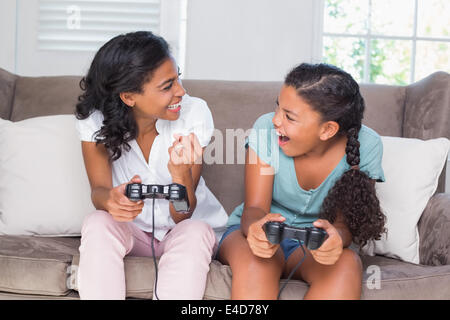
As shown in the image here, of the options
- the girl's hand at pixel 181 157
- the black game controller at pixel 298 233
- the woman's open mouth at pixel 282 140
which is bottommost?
the black game controller at pixel 298 233

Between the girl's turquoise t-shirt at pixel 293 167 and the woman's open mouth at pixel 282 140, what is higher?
the woman's open mouth at pixel 282 140

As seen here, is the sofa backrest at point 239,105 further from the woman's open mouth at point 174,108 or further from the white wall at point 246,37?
the white wall at point 246,37

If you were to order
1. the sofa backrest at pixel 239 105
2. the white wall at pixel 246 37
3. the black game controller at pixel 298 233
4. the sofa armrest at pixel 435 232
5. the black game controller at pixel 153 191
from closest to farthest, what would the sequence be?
the black game controller at pixel 298 233 → the black game controller at pixel 153 191 → the sofa armrest at pixel 435 232 → the sofa backrest at pixel 239 105 → the white wall at pixel 246 37

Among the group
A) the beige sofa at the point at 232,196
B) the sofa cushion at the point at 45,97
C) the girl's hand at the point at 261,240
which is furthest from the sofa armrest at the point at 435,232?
the sofa cushion at the point at 45,97

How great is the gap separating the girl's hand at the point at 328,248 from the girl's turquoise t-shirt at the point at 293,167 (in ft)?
0.95

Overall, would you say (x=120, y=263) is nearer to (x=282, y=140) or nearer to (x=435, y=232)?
(x=282, y=140)

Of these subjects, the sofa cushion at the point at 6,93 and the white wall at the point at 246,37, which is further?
the white wall at the point at 246,37

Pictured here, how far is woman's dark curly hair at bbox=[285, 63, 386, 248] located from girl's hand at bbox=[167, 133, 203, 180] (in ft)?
0.99

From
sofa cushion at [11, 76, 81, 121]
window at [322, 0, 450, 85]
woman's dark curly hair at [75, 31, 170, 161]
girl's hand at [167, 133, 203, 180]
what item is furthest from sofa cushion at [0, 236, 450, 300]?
window at [322, 0, 450, 85]

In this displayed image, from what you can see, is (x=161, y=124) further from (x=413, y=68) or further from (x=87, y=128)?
(x=413, y=68)

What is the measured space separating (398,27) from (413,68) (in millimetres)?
234

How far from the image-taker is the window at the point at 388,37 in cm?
283

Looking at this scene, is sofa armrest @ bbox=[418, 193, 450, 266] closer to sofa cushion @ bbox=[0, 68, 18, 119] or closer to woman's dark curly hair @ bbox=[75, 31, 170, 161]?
woman's dark curly hair @ bbox=[75, 31, 170, 161]

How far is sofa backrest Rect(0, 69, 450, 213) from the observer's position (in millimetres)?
1746
